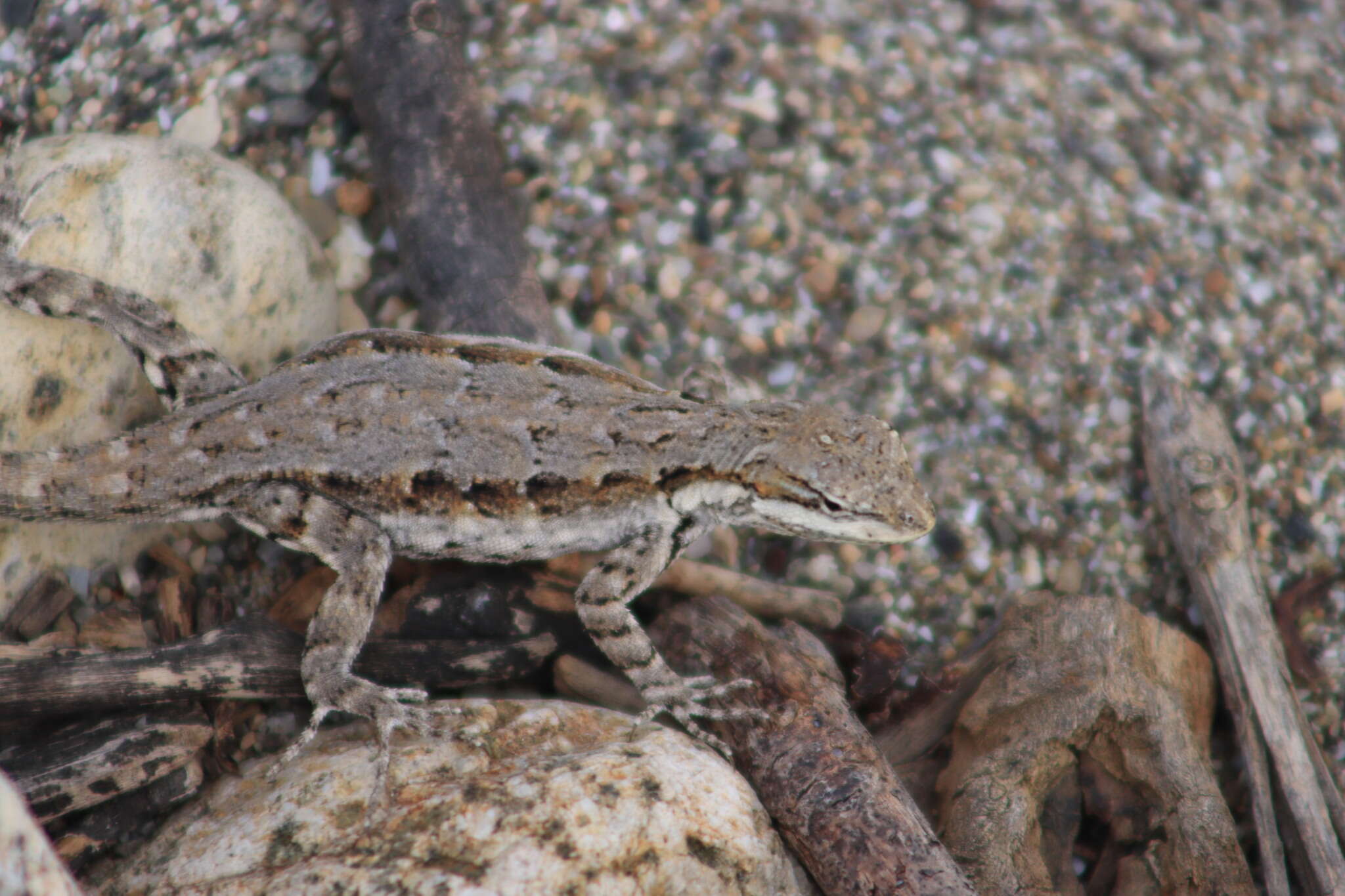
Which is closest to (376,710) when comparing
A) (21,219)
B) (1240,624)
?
(21,219)

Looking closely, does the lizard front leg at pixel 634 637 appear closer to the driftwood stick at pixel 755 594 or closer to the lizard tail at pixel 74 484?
the driftwood stick at pixel 755 594

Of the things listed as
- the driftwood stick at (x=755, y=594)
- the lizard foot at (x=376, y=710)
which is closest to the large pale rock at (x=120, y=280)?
the lizard foot at (x=376, y=710)

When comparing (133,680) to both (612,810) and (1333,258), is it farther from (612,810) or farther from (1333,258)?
(1333,258)

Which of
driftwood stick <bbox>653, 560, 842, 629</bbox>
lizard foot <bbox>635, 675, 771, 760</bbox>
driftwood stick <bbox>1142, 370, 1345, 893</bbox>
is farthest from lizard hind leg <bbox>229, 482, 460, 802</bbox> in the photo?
driftwood stick <bbox>1142, 370, 1345, 893</bbox>

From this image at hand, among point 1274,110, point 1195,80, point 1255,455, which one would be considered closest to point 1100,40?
point 1195,80

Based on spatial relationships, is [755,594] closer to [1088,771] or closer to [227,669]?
[1088,771]

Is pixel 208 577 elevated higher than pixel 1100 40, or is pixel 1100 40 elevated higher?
pixel 1100 40
